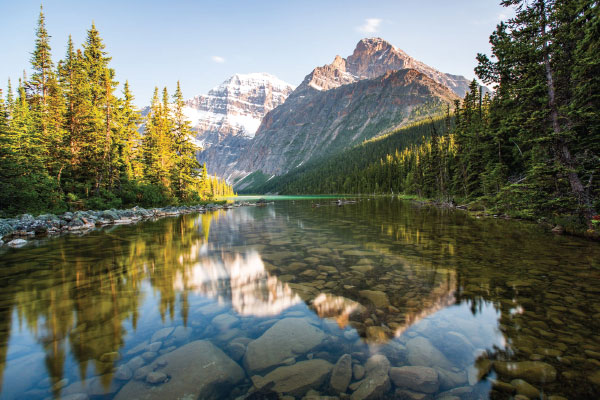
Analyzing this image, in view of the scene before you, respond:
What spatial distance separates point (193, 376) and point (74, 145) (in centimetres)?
3140

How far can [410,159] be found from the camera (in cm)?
9600

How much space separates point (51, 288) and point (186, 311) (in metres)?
4.63

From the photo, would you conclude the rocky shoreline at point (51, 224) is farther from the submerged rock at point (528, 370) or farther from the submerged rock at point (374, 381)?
the submerged rock at point (528, 370)

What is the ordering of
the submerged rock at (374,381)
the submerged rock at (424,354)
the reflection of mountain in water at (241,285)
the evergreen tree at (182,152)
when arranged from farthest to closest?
the evergreen tree at (182,152)
the reflection of mountain in water at (241,285)
the submerged rock at (424,354)
the submerged rock at (374,381)

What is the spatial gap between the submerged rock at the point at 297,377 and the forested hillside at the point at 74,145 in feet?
85.5

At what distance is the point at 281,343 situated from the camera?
4.42 m

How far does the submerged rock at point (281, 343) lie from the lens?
3.95 m

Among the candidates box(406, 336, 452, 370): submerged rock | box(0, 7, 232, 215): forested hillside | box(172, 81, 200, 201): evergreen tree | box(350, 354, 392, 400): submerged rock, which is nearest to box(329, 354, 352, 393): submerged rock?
box(350, 354, 392, 400): submerged rock

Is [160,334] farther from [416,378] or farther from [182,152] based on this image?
[182,152]

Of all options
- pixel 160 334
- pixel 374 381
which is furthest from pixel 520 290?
pixel 160 334

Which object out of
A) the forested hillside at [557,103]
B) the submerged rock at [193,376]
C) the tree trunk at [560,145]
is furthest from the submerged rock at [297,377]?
the tree trunk at [560,145]

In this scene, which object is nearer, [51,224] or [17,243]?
[17,243]

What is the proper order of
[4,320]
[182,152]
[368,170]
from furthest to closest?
[368,170], [182,152], [4,320]

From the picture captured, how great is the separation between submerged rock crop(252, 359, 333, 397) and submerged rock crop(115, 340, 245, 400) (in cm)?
41
